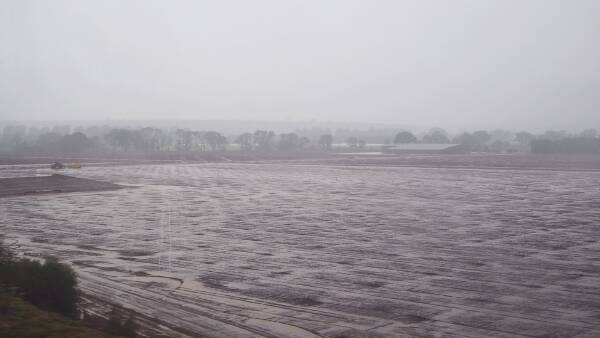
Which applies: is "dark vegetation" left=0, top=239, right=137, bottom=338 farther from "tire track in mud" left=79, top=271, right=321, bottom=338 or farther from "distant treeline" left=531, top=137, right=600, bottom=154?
"distant treeline" left=531, top=137, right=600, bottom=154

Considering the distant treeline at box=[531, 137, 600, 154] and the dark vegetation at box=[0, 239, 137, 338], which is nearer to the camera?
the dark vegetation at box=[0, 239, 137, 338]

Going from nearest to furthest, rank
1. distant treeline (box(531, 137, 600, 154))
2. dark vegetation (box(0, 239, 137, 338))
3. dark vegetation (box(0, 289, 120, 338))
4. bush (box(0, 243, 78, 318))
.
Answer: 1. dark vegetation (box(0, 289, 120, 338))
2. dark vegetation (box(0, 239, 137, 338))
3. bush (box(0, 243, 78, 318))
4. distant treeline (box(531, 137, 600, 154))

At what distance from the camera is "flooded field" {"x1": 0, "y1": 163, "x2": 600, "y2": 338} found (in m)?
12.9

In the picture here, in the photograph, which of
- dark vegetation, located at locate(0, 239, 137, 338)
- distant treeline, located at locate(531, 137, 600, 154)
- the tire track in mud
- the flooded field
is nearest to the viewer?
dark vegetation, located at locate(0, 239, 137, 338)

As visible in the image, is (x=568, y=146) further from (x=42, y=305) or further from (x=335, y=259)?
(x=42, y=305)

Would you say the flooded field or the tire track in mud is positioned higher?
the flooded field

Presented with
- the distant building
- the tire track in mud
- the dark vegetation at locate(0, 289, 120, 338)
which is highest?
the distant building

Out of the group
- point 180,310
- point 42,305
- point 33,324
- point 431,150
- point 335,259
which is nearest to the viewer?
point 33,324

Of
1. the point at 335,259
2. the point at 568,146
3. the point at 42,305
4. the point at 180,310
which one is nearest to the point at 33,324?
the point at 42,305

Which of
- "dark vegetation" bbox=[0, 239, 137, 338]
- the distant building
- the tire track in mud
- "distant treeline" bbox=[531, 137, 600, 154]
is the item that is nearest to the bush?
"dark vegetation" bbox=[0, 239, 137, 338]

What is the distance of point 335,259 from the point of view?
62.6ft

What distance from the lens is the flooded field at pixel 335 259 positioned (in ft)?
42.4

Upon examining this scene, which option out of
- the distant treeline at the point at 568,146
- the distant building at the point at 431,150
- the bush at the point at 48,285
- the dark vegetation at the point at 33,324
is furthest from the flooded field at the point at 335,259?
the distant building at the point at 431,150

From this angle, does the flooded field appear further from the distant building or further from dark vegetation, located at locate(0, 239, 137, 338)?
the distant building
